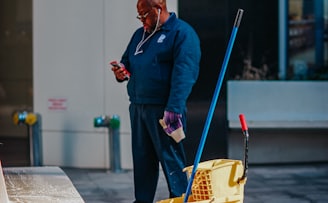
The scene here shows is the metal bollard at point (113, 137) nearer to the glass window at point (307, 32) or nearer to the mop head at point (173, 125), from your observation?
the glass window at point (307, 32)

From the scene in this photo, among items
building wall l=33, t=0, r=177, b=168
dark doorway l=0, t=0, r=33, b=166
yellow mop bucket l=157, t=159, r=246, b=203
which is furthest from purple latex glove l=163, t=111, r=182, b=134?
dark doorway l=0, t=0, r=33, b=166

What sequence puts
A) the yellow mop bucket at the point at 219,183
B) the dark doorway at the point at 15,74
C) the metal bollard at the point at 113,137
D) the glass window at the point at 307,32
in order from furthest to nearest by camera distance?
the glass window at the point at 307,32, the dark doorway at the point at 15,74, the metal bollard at the point at 113,137, the yellow mop bucket at the point at 219,183

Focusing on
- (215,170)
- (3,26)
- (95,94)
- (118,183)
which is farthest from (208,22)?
(215,170)

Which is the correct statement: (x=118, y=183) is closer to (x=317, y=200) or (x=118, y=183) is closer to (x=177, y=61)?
(x=317, y=200)

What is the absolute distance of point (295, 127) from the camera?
30.1 ft

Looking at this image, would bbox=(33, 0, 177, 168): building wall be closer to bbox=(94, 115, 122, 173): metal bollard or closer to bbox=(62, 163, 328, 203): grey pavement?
bbox=(94, 115, 122, 173): metal bollard

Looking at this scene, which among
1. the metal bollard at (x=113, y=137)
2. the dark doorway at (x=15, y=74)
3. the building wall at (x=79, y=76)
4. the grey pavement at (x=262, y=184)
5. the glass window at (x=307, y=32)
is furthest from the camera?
the glass window at (x=307, y=32)

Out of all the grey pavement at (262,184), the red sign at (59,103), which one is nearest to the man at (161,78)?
the grey pavement at (262,184)

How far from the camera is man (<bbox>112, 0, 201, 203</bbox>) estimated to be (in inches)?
228

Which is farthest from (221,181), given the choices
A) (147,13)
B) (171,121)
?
(147,13)

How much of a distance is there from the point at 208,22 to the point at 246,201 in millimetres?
2321

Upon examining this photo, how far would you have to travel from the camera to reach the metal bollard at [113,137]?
8641 millimetres

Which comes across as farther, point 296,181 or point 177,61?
point 296,181

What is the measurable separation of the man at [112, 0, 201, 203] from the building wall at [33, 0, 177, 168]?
8.80 ft
